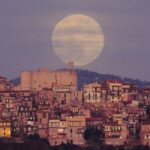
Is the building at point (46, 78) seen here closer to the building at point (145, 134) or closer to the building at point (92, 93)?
the building at point (92, 93)

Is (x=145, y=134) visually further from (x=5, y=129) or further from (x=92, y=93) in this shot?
(x=92, y=93)

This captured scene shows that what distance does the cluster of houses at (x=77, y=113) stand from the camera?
6322cm

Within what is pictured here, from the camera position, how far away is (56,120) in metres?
66.7

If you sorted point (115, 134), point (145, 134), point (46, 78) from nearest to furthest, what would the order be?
1. point (145, 134)
2. point (115, 134)
3. point (46, 78)

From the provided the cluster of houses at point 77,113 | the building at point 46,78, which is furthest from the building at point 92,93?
the building at point 46,78

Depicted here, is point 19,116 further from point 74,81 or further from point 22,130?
point 74,81

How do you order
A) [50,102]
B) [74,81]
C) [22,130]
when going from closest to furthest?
1. [22,130]
2. [50,102]
3. [74,81]

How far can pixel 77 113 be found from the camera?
69875 mm

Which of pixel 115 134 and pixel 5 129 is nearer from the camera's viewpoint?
pixel 5 129

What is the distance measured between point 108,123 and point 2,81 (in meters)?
24.2

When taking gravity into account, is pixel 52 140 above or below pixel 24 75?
below

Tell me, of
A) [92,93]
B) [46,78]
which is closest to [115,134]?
[92,93]

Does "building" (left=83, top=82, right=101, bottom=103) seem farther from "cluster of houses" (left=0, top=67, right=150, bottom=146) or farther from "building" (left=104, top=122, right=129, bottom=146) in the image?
"building" (left=104, top=122, right=129, bottom=146)

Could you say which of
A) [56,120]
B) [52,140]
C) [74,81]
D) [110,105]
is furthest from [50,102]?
[74,81]
